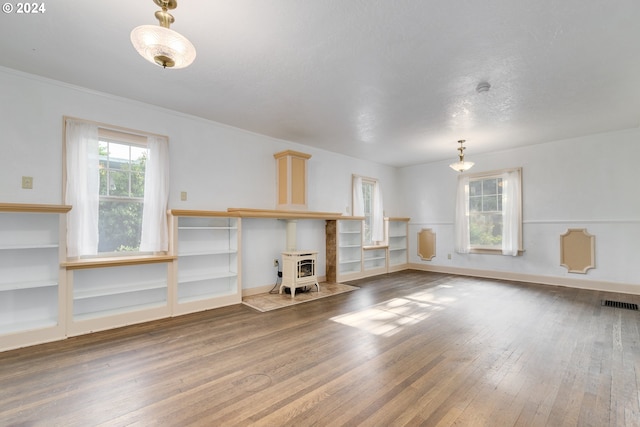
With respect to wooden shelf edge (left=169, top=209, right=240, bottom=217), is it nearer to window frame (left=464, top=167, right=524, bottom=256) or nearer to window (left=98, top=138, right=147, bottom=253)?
window (left=98, top=138, right=147, bottom=253)

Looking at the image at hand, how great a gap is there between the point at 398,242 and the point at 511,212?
2.64 metres

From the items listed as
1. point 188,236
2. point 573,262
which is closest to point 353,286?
point 188,236

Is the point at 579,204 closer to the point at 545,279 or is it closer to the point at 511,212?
the point at 511,212

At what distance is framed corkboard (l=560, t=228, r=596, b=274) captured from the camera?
16.8 feet

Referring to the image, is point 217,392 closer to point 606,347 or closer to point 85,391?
point 85,391

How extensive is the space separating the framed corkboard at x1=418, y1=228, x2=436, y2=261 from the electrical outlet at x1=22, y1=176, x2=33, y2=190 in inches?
283

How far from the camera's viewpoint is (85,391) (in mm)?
2033

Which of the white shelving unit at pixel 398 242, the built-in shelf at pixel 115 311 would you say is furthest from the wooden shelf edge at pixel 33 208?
the white shelving unit at pixel 398 242

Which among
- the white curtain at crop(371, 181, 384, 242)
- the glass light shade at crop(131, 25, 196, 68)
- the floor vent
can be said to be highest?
the glass light shade at crop(131, 25, 196, 68)

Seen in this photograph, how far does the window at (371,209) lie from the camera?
22.6 ft

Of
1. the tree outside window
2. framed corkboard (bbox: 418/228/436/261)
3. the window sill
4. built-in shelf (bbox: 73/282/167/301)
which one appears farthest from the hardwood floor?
framed corkboard (bbox: 418/228/436/261)

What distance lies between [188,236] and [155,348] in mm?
1687

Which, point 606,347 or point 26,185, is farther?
point 26,185

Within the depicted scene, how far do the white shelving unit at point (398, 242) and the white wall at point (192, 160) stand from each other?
1.63m
